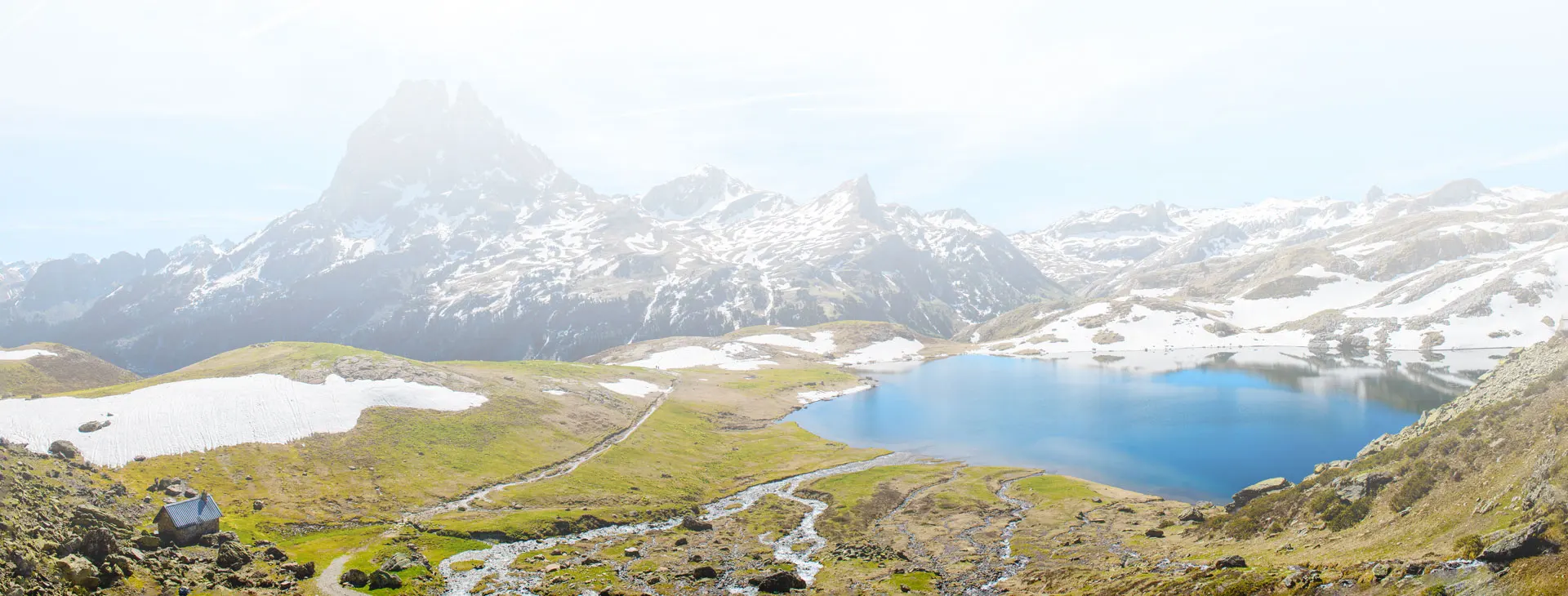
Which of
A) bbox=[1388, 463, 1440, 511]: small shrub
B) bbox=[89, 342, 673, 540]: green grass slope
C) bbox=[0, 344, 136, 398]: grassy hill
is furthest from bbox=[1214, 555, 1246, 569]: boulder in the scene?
bbox=[0, 344, 136, 398]: grassy hill

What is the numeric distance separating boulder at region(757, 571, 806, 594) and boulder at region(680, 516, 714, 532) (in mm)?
21623

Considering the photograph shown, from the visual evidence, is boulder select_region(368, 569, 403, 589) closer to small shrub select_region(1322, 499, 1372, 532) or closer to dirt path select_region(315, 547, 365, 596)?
dirt path select_region(315, 547, 365, 596)

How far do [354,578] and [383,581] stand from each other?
1973 mm

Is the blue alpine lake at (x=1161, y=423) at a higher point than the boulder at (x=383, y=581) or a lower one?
lower

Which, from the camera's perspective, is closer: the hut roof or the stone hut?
the stone hut

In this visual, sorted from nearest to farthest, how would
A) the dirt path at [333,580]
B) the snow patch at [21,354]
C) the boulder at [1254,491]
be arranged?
1. the dirt path at [333,580]
2. the boulder at [1254,491]
3. the snow patch at [21,354]

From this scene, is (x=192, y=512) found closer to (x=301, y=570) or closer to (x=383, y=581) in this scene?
(x=301, y=570)

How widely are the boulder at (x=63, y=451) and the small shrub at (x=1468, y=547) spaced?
109 metres

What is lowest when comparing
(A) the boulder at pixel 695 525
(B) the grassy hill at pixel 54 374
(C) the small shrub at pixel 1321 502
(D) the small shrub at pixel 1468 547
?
(A) the boulder at pixel 695 525

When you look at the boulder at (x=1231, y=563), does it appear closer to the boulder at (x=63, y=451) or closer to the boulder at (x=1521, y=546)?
the boulder at (x=1521, y=546)

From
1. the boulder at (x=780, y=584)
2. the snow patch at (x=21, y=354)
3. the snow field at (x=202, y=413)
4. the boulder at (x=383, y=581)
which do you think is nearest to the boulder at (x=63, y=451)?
the snow field at (x=202, y=413)

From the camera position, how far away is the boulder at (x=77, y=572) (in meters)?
41.4

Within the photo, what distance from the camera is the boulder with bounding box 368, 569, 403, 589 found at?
5388 cm

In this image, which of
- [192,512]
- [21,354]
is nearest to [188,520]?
[192,512]
